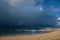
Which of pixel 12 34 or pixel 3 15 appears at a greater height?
pixel 3 15

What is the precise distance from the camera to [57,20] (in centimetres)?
293

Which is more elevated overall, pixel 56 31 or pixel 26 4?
pixel 26 4

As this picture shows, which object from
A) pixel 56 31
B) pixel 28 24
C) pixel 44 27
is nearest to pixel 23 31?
pixel 28 24

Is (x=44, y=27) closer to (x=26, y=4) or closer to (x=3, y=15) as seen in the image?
(x=26, y=4)

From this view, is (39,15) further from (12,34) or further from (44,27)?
(12,34)

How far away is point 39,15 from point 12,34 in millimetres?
507

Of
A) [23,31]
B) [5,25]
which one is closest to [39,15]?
[23,31]

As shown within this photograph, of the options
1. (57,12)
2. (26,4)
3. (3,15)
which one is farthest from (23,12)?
(57,12)

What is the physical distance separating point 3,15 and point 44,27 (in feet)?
2.17

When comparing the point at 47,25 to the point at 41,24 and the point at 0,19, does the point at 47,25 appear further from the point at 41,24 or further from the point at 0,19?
the point at 0,19

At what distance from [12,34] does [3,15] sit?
326 millimetres

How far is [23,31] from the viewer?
292 centimetres

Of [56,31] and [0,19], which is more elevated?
[0,19]

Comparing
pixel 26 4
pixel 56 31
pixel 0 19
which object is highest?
pixel 26 4
